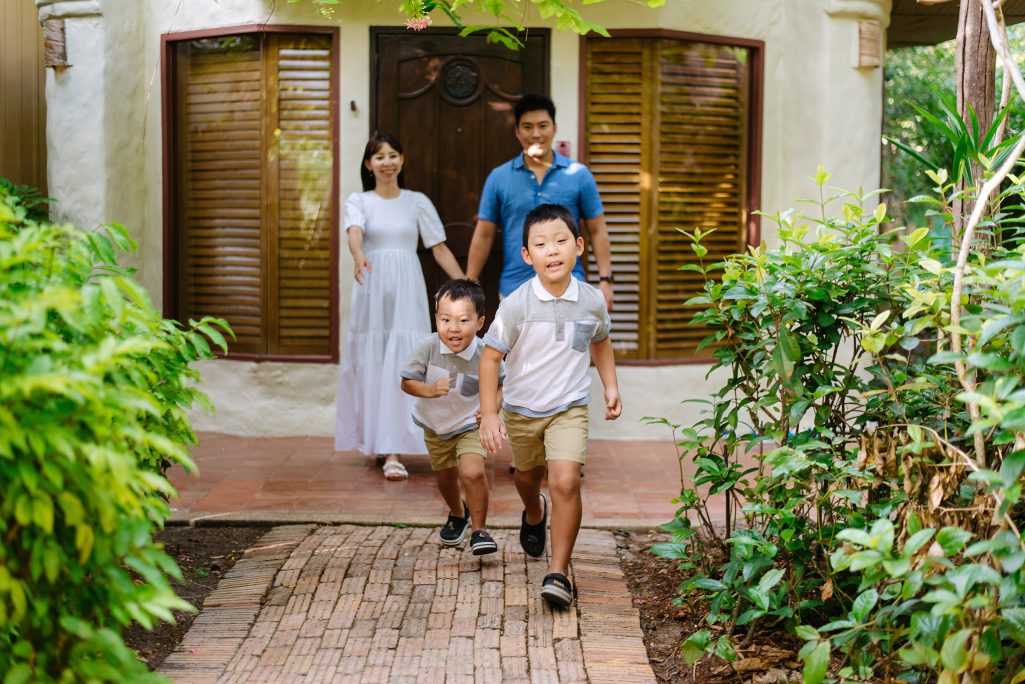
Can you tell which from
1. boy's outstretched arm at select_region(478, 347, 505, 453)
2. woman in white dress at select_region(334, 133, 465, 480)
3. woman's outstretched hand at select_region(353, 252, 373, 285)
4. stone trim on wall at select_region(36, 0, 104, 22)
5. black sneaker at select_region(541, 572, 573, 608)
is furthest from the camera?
stone trim on wall at select_region(36, 0, 104, 22)

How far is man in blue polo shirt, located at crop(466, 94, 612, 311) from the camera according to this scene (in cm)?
599

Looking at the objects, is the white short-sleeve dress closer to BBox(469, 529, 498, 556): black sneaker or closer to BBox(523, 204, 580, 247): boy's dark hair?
BBox(469, 529, 498, 556): black sneaker

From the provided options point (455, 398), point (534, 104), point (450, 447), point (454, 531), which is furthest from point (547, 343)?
point (534, 104)

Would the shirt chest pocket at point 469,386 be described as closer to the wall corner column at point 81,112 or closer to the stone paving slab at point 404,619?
the stone paving slab at point 404,619

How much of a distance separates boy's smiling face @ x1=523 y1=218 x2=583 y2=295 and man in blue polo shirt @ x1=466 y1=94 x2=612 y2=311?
1.64 m

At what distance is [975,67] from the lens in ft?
13.5

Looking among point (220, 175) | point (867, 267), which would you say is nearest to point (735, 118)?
point (220, 175)

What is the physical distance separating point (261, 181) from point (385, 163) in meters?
1.46

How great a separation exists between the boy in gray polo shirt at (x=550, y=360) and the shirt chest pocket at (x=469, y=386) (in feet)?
1.08

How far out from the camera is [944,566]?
2762 millimetres

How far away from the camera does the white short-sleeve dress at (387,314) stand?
6434 millimetres

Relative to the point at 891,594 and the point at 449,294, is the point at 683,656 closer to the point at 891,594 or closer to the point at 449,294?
the point at 891,594

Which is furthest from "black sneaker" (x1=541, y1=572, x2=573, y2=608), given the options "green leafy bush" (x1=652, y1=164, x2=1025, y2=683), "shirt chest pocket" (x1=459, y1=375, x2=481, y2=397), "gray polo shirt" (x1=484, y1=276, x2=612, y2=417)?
"shirt chest pocket" (x1=459, y1=375, x2=481, y2=397)

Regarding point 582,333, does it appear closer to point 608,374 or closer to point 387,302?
point 608,374
